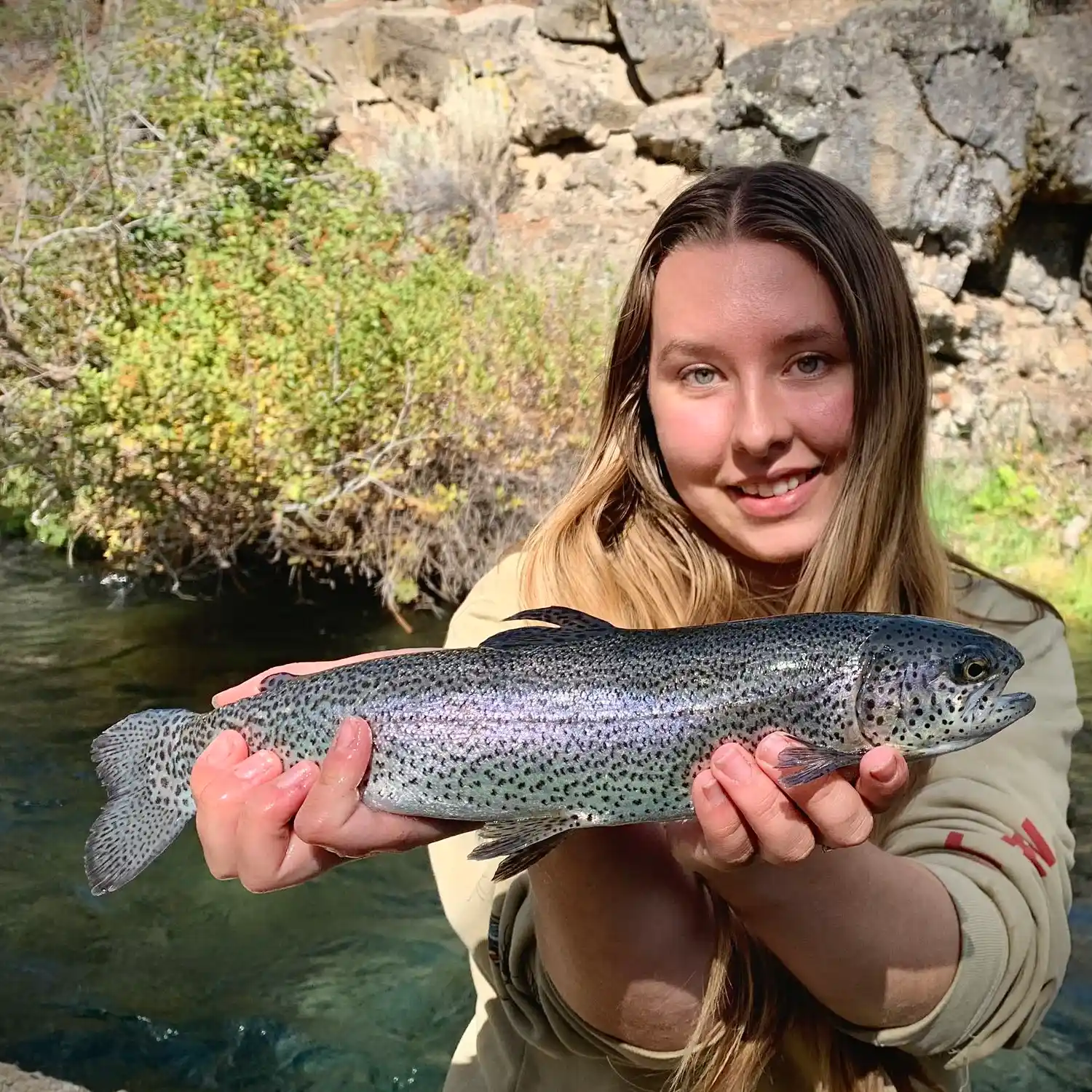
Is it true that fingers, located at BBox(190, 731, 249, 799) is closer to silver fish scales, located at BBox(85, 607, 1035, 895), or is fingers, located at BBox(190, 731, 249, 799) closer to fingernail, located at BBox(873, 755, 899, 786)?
silver fish scales, located at BBox(85, 607, 1035, 895)

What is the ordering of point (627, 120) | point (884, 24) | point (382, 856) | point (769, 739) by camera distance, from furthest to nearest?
point (627, 120) → point (884, 24) → point (382, 856) → point (769, 739)

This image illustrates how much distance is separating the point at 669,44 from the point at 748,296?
17619 mm

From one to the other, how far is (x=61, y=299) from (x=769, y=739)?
33.5 ft

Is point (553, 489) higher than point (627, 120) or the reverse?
the reverse

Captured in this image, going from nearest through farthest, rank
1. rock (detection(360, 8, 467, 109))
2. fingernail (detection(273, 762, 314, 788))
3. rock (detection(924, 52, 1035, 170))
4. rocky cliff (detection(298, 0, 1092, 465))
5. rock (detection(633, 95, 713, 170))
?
fingernail (detection(273, 762, 314, 788))
rock (detection(924, 52, 1035, 170))
rocky cliff (detection(298, 0, 1092, 465))
rock (detection(633, 95, 713, 170))
rock (detection(360, 8, 467, 109))

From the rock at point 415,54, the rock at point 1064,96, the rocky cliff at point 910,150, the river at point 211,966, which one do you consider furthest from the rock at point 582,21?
the river at point 211,966

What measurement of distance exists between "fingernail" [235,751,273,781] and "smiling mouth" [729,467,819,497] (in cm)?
128

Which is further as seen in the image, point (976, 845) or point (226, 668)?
point (226, 668)

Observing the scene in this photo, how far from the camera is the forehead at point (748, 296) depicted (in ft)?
7.75

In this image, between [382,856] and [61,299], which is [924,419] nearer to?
[382,856]

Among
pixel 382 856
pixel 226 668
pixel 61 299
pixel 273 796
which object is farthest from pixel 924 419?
pixel 61 299

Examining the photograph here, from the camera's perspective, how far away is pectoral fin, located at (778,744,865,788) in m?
1.80

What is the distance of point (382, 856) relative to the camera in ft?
23.6

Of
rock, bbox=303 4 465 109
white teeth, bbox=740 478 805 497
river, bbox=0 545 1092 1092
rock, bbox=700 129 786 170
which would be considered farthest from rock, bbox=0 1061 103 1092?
rock, bbox=303 4 465 109
